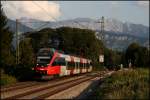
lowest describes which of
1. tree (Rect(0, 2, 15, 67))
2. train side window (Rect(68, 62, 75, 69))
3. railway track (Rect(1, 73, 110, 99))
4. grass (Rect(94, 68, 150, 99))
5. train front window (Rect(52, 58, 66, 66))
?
railway track (Rect(1, 73, 110, 99))

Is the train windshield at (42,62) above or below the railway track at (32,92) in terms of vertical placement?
above

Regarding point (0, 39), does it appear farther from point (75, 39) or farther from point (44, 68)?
point (75, 39)

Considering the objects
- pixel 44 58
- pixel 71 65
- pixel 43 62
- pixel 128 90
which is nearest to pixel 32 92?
pixel 128 90

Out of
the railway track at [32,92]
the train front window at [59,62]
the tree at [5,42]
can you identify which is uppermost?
the tree at [5,42]

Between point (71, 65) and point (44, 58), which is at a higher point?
point (44, 58)

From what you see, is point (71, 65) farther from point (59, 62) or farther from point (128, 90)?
point (128, 90)

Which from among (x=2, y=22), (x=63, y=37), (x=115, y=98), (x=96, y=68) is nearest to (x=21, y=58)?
(x=2, y=22)

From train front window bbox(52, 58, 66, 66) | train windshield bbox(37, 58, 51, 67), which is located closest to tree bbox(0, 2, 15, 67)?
train windshield bbox(37, 58, 51, 67)

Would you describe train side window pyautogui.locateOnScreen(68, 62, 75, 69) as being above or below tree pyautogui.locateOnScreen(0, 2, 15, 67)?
below

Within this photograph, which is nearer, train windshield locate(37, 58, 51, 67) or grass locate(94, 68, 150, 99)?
grass locate(94, 68, 150, 99)

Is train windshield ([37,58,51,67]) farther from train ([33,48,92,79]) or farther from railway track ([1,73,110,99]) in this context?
railway track ([1,73,110,99])

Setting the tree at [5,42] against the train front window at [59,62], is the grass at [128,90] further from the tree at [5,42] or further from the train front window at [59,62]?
the train front window at [59,62]

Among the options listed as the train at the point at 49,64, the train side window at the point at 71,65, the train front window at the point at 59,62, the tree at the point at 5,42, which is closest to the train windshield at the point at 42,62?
the train at the point at 49,64

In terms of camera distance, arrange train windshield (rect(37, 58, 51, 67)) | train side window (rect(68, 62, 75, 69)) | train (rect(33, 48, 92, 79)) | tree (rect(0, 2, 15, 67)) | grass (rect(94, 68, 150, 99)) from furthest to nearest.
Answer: train side window (rect(68, 62, 75, 69)) → train windshield (rect(37, 58, 51, 67)) → train (rect(33, 48, 92, 79)) → tree (rect(0, 2, 15, 67)) → grass (rect(94, 68, 150, 99))
